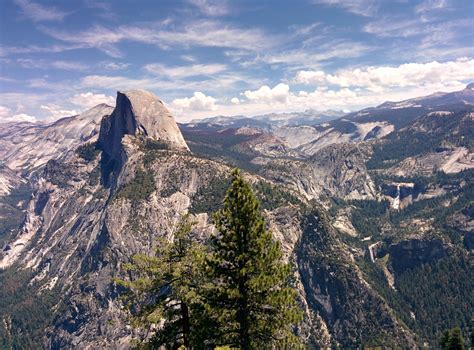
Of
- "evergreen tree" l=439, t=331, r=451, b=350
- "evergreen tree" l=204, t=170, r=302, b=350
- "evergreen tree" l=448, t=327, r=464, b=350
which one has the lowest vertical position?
"evergreen tree" l=439, t=331, r=451, b=350

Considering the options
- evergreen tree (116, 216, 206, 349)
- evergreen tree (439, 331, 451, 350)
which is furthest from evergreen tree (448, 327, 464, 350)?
evergreen tree (116, 216, 206, 349)

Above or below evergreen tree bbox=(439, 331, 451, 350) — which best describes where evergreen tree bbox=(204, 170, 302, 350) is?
above

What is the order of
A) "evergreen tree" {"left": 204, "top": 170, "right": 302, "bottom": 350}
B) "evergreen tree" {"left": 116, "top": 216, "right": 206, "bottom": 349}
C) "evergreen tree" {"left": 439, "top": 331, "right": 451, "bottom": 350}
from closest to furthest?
1. "evergreen tree" {"left": 116, "top": 216, "right": 206, "bottom": 349}
2. "evergreen tree" {"left": 204, "top": 170, "right": 302, "bottom": 350}
3. "evergreen tree" {"left": 439, "top": 331, "right": 451, "bottom": 350}

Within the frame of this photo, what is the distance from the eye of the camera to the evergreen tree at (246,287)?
31141 millimetres

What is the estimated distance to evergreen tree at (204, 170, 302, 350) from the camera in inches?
1226

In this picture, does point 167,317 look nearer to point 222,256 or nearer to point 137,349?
point 137,349

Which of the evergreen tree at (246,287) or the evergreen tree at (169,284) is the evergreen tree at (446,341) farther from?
the evergreen tree at (169,284)

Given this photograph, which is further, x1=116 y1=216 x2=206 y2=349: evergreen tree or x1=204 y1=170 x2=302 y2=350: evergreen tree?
x1=204 y1=170 x2=302 y2=350: evergreen tree

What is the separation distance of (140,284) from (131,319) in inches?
114

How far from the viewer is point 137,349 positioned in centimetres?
3141

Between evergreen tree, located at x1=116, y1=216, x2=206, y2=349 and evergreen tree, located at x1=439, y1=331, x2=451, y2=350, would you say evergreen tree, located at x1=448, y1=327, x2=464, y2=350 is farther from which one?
evergreen tree, located at x1=116, y1=216, x2=206, y2=349

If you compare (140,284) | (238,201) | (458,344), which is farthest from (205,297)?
(458,344)

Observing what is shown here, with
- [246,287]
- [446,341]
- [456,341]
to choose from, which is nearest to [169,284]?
[246,287]

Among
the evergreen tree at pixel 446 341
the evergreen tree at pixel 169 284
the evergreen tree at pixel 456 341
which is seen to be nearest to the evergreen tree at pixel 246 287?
the evergreen tree at pixel 169 284
